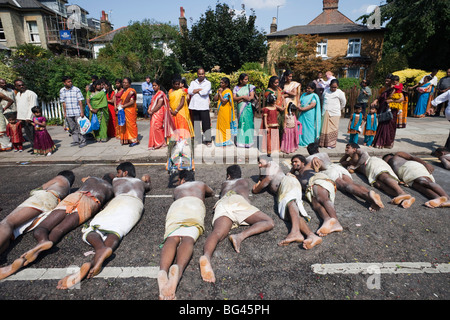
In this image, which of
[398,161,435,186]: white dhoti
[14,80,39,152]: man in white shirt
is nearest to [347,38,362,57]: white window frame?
[398,161,435,186]: white dhoti

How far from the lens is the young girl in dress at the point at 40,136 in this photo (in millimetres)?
7457

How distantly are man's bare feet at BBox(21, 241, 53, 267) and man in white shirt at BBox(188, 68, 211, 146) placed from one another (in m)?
5.62

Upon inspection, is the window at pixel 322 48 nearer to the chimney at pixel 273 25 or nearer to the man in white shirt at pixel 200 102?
the chimney at pixel 273 25

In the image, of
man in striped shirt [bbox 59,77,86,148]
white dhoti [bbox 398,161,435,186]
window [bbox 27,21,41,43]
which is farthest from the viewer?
window [bbox 27,21,41,43]

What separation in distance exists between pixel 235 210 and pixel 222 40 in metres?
21.1

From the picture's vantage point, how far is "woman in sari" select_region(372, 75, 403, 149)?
733 cm

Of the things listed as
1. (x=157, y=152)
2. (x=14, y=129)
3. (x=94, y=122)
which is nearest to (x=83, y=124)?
(x=94, y=122)

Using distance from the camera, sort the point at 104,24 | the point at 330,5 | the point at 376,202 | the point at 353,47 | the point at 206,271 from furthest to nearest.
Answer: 1. the point at 104,24
2. the point at 330,5
3. the point at 353,47
4. the point at 376,202
5. the point at 206,271

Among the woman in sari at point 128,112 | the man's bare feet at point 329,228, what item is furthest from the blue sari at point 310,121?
the woman in sari at point 128,112

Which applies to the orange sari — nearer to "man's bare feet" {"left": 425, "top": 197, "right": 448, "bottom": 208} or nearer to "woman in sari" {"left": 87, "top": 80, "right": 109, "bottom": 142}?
"woman in sari" {"left": 87, "top": 80, "right": 109, "bottom": 142}

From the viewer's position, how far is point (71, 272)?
2906mm

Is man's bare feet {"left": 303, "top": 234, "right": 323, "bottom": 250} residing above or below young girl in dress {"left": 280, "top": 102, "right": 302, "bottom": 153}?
below

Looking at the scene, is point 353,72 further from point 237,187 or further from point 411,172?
point 237,187

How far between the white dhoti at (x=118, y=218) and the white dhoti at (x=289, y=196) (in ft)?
6.78
